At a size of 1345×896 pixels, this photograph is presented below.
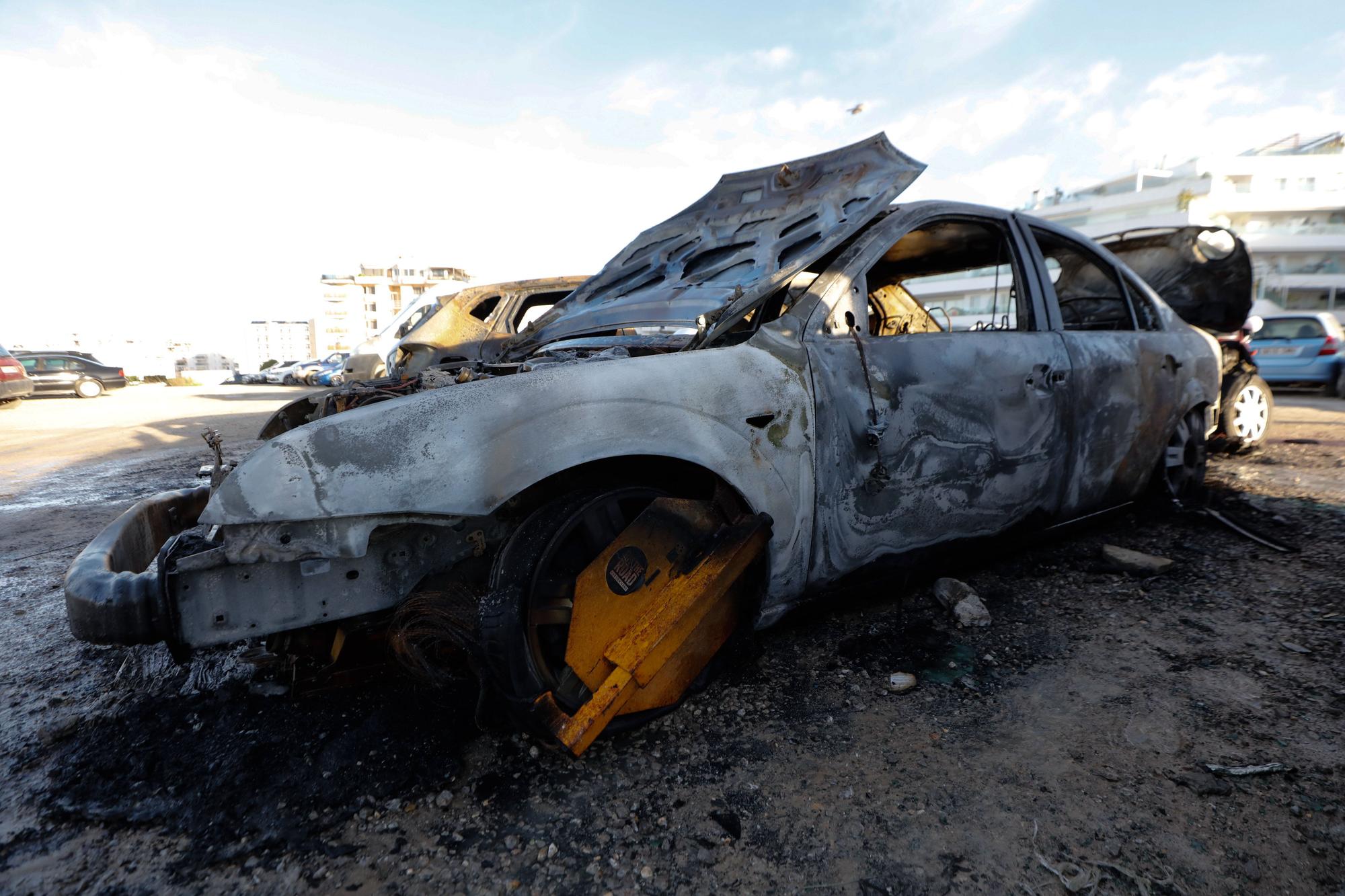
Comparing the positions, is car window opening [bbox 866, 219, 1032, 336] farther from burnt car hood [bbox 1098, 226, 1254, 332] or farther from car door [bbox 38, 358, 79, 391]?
car door [bbox 38, 358, 79, 391]

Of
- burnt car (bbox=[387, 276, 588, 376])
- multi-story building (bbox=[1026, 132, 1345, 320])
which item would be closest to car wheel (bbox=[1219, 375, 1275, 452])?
burnt car (bbox=[387, 276, 588, 376])

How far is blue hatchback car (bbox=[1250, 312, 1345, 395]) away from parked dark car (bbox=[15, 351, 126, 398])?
2425cm

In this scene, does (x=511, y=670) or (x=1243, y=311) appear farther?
(x=1243, y=311)

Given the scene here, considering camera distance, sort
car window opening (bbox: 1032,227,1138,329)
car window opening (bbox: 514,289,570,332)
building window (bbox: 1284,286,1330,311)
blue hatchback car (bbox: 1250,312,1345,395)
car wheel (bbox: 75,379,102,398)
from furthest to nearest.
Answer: building window (bbox: 1284,286,1330,311) < car wheel (bbox: 75,379,102,398) < blue hatchback car (bbox: 1250,312,1345,395) < car window opening (bbox: 514,289,570,332) < car window opening (bbox: 1032,227,1138,329)

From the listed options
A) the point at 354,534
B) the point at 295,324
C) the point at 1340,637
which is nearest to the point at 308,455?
the point at 354,534

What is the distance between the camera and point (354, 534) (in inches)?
60.1

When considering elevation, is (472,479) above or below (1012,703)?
above

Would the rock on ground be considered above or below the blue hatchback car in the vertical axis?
below

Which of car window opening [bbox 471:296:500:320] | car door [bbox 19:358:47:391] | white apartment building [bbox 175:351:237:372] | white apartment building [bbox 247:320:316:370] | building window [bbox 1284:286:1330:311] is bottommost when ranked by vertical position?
car door [bbox 19:358:47:391]

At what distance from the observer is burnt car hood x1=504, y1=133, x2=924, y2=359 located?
2.62 meters

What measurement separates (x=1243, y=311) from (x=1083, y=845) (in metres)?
4.61

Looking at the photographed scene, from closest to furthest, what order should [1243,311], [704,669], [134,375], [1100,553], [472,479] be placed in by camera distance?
1. [472,479]
2. [704,669]
3. [1100,553]
4. [1243,311]
5. [134,375]

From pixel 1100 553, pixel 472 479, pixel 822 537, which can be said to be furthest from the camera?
pixel 1100 553

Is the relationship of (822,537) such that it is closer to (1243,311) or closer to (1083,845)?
(1083,845)
